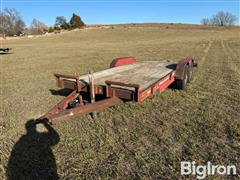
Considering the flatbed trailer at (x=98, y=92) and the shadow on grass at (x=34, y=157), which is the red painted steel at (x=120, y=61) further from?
the shadow on grass at (x=34, y=157)

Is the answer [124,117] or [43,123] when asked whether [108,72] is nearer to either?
[124,117]

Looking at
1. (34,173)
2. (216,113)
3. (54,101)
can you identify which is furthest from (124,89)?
(54,101)

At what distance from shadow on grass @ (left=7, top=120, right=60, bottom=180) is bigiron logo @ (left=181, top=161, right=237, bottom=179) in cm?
168

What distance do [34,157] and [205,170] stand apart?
2372mm

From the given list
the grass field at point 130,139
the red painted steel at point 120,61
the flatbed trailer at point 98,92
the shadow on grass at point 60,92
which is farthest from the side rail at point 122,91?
the red painted steel at point 120,61

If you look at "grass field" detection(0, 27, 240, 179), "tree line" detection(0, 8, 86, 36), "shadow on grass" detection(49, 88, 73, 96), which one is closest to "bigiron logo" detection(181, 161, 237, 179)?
"grass field" detection(0, 27, 240, 179)

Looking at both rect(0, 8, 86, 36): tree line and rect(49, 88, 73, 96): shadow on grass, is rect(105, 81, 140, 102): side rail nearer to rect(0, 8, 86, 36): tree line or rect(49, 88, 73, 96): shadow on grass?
rect(49, 88, 73, 96): shadow on grass

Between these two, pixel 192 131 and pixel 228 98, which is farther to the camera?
pixel 228 98

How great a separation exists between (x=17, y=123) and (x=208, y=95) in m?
4.54

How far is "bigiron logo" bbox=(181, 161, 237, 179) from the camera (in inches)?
103

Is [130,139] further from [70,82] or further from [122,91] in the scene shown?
[70,82]

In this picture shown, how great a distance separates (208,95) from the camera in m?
5.34

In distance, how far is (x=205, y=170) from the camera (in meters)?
2.67

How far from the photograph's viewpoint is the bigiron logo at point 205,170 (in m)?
2.61
